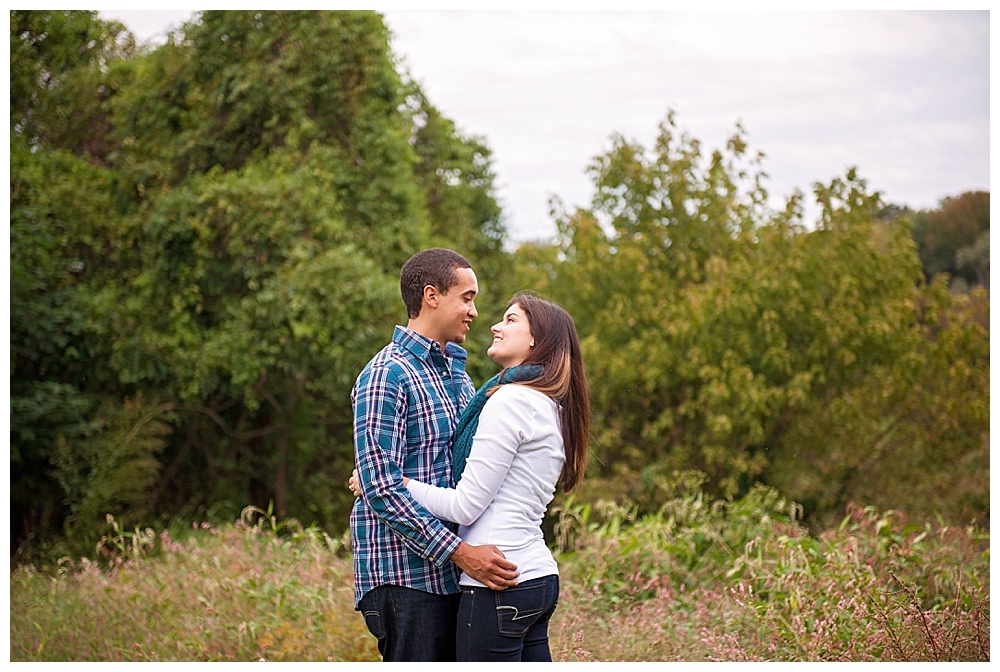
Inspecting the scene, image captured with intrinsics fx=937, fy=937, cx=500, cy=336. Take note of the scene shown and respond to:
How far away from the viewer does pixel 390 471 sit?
2.22 metres

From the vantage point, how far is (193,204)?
28.2 feet

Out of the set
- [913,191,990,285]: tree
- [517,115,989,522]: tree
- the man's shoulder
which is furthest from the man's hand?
[913,191,990,285]: tree

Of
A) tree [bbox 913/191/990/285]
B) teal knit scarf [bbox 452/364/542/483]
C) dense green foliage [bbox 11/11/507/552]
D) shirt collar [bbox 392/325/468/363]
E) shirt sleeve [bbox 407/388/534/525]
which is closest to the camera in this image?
shirt sleeve [bbox 407/388/534/525]

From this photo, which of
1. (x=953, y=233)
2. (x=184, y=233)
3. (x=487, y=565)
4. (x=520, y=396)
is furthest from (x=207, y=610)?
(x=953, y=233)

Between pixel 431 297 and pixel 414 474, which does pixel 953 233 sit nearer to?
pixel 431 297

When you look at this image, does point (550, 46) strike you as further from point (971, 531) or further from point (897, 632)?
point (897, 632)

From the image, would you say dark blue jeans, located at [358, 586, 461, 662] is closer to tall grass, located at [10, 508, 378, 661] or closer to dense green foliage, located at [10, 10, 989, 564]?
tall grass, located at [10, 508, 378, 661]

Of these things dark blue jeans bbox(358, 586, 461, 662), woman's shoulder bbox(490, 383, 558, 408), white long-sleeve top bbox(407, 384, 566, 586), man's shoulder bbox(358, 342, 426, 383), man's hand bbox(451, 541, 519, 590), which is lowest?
dark blue jeans bbox(358, 586, 461, 662)

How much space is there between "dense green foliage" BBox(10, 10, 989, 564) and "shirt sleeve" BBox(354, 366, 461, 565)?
5.98 metres

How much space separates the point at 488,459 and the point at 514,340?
0.35 meters

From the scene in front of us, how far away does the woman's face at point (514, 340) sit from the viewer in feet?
7.75

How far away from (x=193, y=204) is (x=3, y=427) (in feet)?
14.5

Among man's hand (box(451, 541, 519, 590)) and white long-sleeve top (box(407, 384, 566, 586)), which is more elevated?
white long-sleeve top (box(407, 384, 566, 586))

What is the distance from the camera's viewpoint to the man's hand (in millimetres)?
2166
